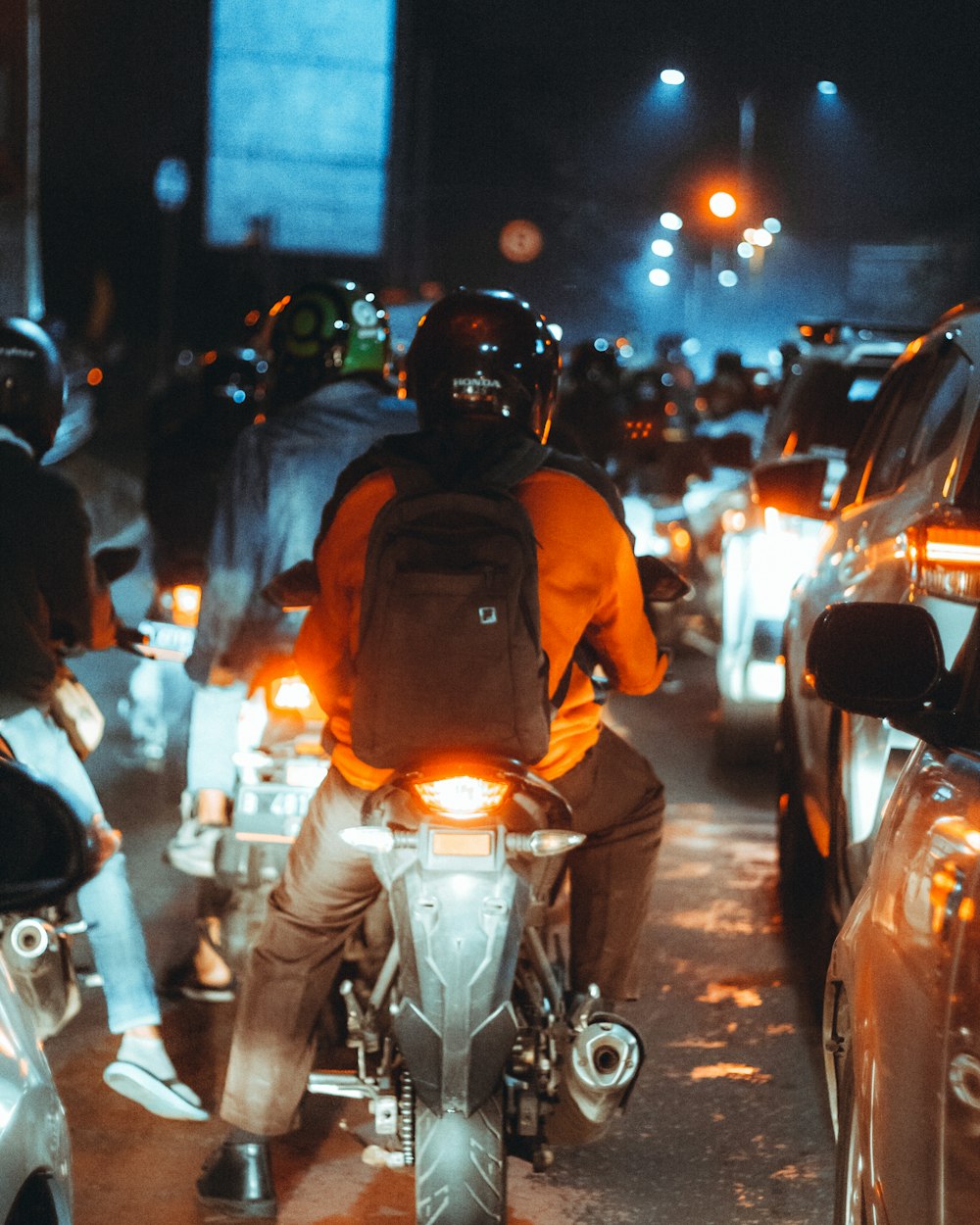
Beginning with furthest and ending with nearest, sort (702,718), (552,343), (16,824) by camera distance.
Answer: (702,718)
(552,343)
(16,824)

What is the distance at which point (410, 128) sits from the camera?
46.0m

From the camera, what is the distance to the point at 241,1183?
4367 mm

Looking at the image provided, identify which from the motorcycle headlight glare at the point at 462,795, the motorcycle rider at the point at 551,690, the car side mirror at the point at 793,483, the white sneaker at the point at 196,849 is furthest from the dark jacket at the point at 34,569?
the car side mirror at the point at 793,483

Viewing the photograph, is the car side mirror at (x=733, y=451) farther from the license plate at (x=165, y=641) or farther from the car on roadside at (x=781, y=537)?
the license plate at (x=165, y=641)

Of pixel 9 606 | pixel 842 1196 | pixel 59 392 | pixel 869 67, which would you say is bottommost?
pixel 842 1196

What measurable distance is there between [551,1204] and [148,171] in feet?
142

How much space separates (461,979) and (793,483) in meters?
3.73

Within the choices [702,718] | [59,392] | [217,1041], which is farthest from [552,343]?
[702,718]

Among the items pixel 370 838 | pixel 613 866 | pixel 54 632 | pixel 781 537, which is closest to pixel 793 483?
pixel 781 537

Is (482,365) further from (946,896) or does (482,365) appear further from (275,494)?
(946,896)

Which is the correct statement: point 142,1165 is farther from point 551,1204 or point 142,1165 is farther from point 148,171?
point 148,171

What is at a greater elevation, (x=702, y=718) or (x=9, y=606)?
(x=9, y=606)

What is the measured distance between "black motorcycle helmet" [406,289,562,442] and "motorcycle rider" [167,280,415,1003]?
4.11 feet

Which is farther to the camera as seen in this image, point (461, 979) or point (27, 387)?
point (27, 387)
